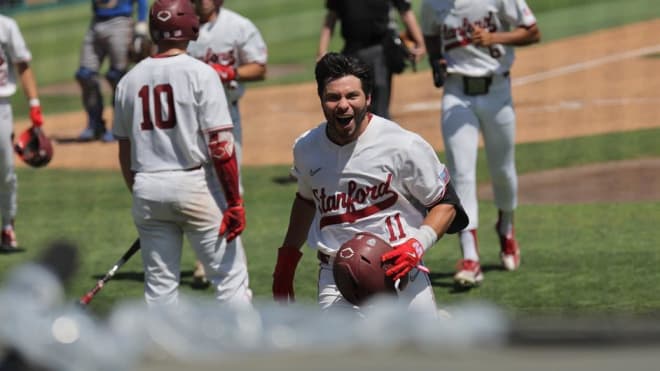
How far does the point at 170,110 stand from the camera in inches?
251

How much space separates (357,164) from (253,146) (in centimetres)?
1065

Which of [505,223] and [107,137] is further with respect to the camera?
[107,137]

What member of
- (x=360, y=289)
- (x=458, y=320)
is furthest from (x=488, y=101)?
(x=458, y=320)

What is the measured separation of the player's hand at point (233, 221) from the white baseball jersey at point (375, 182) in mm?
1374

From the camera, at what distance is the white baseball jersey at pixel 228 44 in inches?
349

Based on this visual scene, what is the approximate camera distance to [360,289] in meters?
4.87

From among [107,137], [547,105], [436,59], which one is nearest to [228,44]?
[436,59]

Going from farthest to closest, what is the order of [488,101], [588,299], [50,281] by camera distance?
1. [488,101]
2. [588,299]
3. [50,281]

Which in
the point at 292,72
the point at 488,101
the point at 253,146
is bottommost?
the point at 292,72

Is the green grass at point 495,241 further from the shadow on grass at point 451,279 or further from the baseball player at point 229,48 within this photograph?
the baseball player at point 229,48

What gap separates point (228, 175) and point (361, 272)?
1.88m

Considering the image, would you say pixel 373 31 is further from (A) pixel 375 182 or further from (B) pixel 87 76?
(A) pixel 375 182

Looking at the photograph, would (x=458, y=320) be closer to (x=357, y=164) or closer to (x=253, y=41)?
(x=357, y=164)

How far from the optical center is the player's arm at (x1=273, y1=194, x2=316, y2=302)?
213 inches
